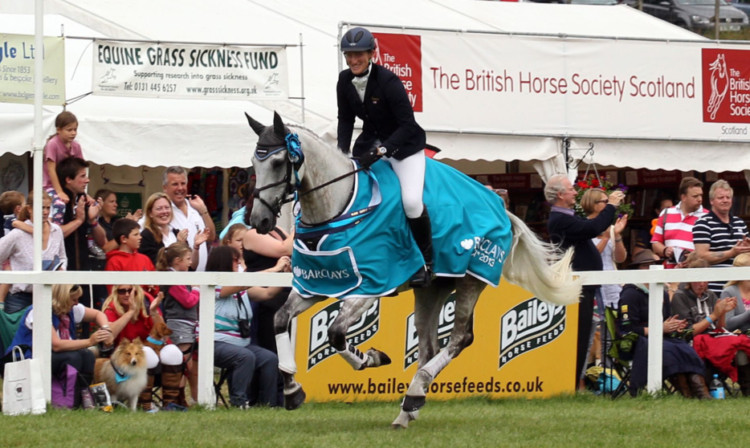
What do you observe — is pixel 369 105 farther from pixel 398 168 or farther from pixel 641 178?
pixel 641 178

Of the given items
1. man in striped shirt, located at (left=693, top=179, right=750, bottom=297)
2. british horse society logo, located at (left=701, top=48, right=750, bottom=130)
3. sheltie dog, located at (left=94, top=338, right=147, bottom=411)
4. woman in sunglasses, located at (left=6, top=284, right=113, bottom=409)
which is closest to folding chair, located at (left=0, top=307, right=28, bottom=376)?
woman in sunglasses, located at (left=6, top=284, right=113, bottom=409)

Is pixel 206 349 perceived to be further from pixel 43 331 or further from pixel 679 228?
pixel 679 228

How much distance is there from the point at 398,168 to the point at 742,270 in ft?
13.9

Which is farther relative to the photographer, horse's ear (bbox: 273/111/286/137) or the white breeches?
the white breeches

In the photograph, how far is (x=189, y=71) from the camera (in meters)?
14.5

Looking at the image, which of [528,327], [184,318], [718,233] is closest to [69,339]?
[184,318]

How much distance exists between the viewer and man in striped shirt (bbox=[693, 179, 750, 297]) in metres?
12.9

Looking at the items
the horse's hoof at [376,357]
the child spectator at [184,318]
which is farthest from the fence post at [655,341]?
the child spectator at [184,318]

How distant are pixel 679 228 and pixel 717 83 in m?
4.04

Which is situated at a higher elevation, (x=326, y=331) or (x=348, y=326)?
(x=348, y=326)

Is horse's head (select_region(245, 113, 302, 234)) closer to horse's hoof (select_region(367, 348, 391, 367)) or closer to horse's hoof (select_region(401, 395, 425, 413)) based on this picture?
horse's hoof (select_region(367, 348, 391, 367))

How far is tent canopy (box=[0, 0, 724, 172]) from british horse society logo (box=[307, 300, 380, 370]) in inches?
186

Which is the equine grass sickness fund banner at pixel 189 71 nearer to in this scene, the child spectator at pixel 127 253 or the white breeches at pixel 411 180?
the child spectator at pixel 127 253

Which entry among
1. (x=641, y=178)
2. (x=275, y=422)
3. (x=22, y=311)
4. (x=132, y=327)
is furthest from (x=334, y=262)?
(x=641, y=178)
